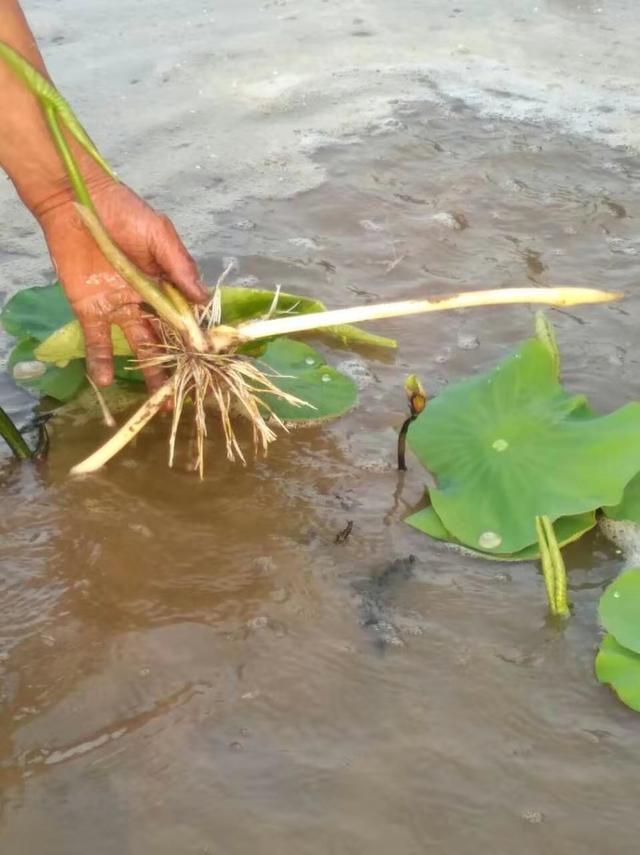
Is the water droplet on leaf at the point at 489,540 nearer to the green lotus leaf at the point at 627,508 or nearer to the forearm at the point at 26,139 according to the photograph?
the green lotus leaf at the point at 627,508

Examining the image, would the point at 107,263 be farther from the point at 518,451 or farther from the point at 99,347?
the point at 518,451

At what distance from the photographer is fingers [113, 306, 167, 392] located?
5.45 ft

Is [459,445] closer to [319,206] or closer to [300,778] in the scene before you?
[300,778]

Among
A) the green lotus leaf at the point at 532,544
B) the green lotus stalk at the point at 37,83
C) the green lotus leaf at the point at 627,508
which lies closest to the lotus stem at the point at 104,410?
the green lotus stalk at the point at 37,83

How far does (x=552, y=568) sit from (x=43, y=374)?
102 cm

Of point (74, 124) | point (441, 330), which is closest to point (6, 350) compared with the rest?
point (74, 124)

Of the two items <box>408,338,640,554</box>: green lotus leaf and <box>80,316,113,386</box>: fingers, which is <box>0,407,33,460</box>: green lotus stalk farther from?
<box>408,338,640,554</box>: green lotus leaf

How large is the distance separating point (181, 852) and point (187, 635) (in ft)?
1.11

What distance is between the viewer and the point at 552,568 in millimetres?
1398

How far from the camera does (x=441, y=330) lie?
2092mm

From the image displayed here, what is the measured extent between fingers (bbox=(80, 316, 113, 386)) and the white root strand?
26 centimetres

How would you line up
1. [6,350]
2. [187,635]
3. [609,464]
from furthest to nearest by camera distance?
[6,350], [609,464], [187,635]

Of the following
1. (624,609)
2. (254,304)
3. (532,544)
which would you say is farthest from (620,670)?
(254,304)

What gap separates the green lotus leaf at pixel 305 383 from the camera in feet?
5.98
